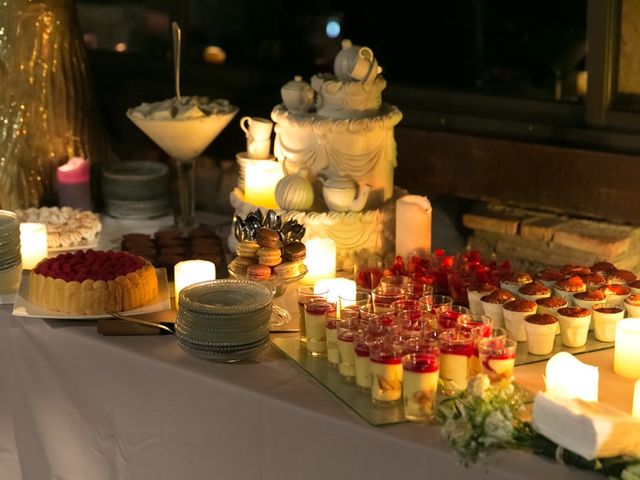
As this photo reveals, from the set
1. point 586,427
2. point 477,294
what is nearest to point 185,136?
point 477,294

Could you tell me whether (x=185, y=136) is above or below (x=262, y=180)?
above

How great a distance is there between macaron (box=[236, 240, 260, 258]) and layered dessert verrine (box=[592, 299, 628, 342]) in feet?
2.55

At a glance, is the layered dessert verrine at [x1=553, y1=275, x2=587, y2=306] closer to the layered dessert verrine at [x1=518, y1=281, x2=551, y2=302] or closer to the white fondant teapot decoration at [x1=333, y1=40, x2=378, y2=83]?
the layered dessert verrine at [x1=518, y1=281, x2=551, y2=302]

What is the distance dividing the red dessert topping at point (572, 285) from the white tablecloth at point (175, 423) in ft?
1.94

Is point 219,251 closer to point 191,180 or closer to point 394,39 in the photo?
point 191,180

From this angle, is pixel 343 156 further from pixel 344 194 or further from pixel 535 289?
pixel 535 289

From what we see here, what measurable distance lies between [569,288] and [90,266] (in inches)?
44.9

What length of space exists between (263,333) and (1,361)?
76cm

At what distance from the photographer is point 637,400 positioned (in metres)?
1.94

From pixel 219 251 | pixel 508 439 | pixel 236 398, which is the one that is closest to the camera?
pixel 508 439

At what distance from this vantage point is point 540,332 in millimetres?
2244

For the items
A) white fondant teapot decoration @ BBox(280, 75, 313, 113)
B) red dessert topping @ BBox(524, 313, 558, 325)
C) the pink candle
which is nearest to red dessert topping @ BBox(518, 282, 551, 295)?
red dessert topping @ BBox(524, 313, 558, 325)

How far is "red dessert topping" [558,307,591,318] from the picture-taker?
2.28m

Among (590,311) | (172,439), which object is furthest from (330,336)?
(590,311)
